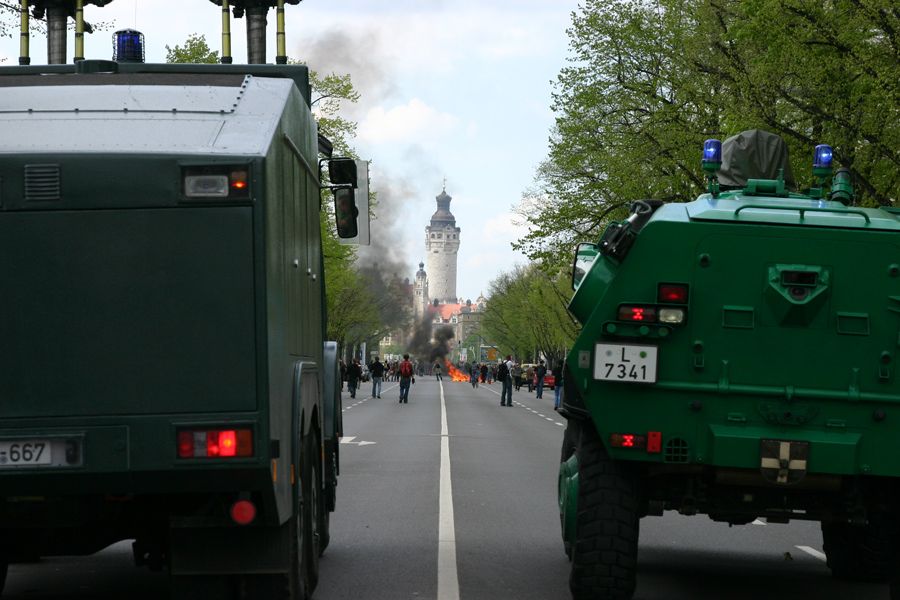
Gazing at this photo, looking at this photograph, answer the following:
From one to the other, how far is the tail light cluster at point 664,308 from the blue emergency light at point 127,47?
361 centimetres

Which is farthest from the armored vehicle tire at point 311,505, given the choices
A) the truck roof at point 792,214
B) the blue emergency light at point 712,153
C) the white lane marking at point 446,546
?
the blue emergency light at point 712,153

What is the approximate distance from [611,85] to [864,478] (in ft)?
107

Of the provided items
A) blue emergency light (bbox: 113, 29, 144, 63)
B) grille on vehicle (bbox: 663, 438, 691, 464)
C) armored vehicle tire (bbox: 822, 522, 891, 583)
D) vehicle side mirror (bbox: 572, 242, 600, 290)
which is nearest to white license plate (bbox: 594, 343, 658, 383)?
grille on vehicle (bbox: 663, 438, 691, 464)

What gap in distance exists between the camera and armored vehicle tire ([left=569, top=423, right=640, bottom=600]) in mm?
7098

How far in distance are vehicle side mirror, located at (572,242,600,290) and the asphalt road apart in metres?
1.96

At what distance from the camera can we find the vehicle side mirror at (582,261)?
7969mm

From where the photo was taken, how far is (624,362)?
706cm

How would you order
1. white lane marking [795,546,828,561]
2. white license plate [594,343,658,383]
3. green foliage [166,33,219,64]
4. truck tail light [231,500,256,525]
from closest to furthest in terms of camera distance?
1. truck tail light [231,500,256,525]
2. white license plate [594,343,658,383]
3. white lane marking [795,546,828,561]
4. green foliage [166,33,219,64]

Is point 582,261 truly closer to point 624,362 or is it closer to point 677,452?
point 624,362

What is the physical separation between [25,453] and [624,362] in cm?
327

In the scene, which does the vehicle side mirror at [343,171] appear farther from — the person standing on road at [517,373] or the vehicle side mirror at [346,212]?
the person standing on road at [517,373]

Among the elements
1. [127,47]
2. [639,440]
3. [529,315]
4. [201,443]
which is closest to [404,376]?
[127,47]

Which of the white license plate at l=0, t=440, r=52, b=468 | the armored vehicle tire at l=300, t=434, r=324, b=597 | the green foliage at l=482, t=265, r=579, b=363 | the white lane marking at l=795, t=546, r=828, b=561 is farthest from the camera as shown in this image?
the green foliage at l=482, t=265, r=579, b=363

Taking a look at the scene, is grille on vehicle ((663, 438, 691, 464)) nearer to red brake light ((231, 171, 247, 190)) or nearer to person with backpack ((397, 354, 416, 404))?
red brake light ((231, 171, 247, 190))
